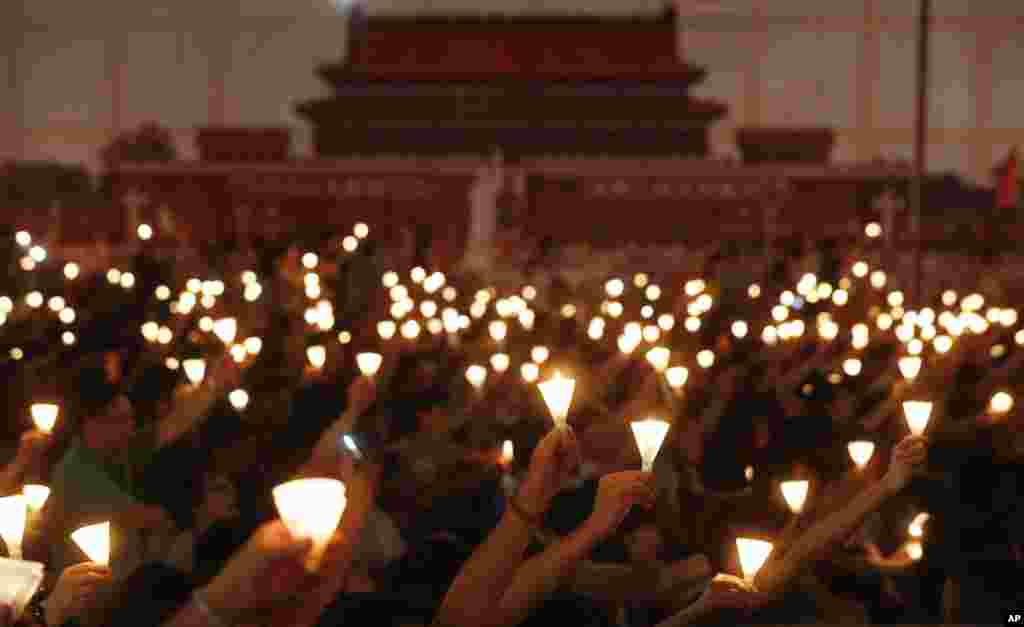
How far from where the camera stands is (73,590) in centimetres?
315

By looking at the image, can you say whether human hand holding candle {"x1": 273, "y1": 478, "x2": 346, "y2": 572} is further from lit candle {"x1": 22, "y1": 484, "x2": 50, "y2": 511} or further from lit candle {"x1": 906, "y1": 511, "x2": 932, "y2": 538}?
lit candle {"x1": 906, "y1": 511, "x2": 932, "y2": 538}

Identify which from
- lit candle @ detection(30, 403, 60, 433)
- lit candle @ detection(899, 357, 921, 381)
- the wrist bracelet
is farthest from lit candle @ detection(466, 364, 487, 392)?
the wrist bracelet

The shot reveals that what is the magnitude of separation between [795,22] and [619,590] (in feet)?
83.2

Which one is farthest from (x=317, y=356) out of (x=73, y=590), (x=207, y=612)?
(x=207, y=612)

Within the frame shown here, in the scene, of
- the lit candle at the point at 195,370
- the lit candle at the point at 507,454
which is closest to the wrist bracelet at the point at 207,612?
the lit candle at the point at 507,454

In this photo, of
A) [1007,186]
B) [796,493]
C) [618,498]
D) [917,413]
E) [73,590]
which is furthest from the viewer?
[1007,186]

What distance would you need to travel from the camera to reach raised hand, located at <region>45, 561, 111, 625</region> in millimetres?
3150

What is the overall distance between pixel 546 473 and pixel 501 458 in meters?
2.56

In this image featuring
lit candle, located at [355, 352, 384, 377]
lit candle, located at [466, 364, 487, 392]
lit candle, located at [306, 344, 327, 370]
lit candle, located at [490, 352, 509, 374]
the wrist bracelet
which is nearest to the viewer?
the wrist bracelet

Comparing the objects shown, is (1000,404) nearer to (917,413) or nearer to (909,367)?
(909,367)

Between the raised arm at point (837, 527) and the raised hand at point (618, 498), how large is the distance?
1.57ft

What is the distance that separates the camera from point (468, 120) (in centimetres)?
2791

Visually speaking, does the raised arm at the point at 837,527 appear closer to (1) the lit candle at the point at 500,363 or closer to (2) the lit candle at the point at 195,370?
(2) the lit candle at the point at 195,370

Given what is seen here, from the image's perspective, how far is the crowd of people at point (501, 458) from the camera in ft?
11.8
